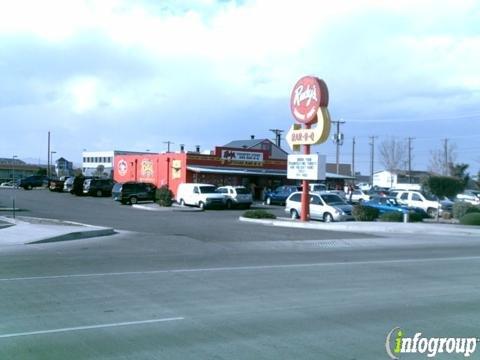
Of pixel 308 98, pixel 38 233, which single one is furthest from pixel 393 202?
pixel 38 233

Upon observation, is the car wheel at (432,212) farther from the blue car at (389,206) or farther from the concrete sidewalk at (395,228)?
the concrete sidewalk at (395,228)

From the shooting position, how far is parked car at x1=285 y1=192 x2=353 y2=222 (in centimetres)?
3044

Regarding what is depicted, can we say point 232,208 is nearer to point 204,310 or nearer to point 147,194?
point 147,194

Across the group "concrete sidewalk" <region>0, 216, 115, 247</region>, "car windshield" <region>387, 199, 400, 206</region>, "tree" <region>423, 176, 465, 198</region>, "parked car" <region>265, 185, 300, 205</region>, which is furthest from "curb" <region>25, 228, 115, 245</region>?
"parked car" <region>265, 185, 300, 205</region>

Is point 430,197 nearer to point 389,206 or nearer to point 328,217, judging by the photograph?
point 389,206

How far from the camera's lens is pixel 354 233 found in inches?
965

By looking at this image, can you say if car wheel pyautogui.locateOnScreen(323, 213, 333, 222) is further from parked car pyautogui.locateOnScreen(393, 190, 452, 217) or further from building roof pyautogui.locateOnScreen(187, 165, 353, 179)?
building roof pyautogui.locateOnScreen(187, 165, 353, 179)

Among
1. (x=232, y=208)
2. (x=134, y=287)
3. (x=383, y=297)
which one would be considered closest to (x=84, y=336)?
(x=134, y=287)

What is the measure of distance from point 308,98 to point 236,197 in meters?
13.8

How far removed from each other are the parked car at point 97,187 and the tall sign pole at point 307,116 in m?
29.6

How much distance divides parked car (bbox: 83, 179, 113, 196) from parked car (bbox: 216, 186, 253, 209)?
17.5m

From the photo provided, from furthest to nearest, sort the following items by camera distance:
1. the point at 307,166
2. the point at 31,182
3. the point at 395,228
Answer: the point at 31,182 < the point at 307,166 < the point at 395,228

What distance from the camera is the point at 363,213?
29.8 meters

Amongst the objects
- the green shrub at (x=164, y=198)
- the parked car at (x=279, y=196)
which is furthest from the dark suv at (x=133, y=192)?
the parked car at (x=279, y=196)
